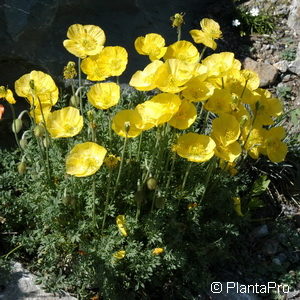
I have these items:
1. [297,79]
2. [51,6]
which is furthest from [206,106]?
[297,79]

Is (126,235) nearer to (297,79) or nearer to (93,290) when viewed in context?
(93,290)

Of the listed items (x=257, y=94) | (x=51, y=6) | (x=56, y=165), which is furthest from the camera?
(x=51, y=6)

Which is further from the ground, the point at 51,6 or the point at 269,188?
the point at 51,6

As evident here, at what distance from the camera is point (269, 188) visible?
12.2ft

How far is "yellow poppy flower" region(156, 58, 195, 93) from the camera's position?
2.19 m

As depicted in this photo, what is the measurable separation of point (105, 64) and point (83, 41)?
16 centimetres

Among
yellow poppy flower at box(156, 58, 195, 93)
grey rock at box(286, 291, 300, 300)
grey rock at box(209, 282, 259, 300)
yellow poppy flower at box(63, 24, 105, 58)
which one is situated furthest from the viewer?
grey rock at box(286, 291, 300, 300)

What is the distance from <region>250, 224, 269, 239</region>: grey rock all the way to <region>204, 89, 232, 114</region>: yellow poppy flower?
1219 millimetres

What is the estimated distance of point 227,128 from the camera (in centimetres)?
244

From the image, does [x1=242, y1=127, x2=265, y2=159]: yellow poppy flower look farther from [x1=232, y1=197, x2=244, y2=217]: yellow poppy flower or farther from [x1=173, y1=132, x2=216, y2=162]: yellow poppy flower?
[x1=232, y1=197, x2=244, y2=217]: yellow poppy flower

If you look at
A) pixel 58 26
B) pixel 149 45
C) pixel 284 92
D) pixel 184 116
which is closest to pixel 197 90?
pixel 184 116

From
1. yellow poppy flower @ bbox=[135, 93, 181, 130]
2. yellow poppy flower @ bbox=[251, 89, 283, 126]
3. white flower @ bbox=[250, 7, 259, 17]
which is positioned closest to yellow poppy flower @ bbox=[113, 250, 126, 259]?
yellow poppy flower @ bbox=[135, 93, 181, 130]

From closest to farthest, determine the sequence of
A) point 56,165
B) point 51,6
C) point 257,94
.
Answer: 1. point 257,94
2. point 56,165
3. point 51,6

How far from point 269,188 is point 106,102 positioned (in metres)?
1.69
